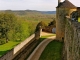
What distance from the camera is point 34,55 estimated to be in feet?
81.7

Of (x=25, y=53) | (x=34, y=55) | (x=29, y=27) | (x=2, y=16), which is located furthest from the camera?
(x=29, y=27)

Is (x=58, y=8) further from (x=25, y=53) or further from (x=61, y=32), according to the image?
(x=25, y=53)

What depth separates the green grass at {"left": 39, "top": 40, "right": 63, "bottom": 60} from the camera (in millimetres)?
23128

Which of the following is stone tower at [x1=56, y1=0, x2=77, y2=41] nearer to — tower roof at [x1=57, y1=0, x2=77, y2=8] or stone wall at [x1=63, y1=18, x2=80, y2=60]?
tower roof at [x1=57, y1=0, x2=77, y2=8]

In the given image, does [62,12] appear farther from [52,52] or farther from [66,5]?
[52,52]

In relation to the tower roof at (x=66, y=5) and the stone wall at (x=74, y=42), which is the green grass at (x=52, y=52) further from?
the stone wall at (x=74, y=42)

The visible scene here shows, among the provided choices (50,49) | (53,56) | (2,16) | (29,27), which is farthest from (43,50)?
(29,27)

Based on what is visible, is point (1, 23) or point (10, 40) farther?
point (10, 40)

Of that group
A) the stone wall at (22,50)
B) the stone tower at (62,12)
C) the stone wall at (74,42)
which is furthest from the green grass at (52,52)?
the stone wall at (74,42)

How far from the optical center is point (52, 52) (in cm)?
2484

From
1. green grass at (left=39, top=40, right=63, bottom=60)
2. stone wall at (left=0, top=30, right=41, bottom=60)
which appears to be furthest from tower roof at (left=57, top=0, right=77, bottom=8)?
stone wall at (left=0, top=30, right=41, bottom=60)

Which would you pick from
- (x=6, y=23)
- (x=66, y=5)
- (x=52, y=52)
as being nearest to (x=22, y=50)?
(x=52, y=52)

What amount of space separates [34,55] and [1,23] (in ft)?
90.0

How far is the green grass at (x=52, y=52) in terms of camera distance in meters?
23.1
